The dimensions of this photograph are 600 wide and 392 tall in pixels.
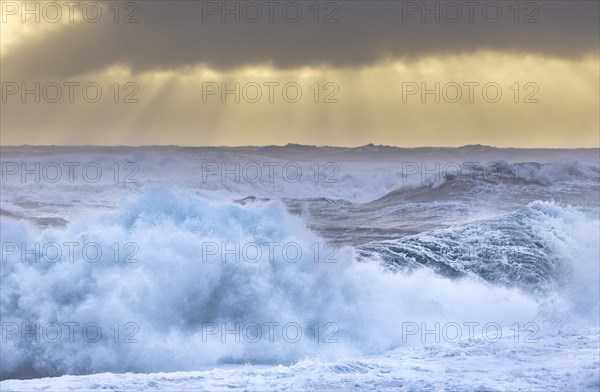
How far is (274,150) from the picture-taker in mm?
54094

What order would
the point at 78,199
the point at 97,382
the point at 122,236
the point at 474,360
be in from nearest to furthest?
the point at 97,382 → the point at 474,360 → the point at 122,236 → the point at 78,199

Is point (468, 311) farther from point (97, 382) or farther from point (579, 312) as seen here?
point (97, 382)

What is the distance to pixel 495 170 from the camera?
3609 cm

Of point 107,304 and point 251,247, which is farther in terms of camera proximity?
point 251,247

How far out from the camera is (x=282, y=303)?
1334cm

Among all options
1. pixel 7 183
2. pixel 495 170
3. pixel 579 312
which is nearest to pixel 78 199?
pixel 7 183

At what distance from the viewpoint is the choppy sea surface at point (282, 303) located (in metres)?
10.2

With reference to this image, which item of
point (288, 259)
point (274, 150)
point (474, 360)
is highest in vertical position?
point (274, 150)

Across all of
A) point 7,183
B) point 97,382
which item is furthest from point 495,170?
point 97,382

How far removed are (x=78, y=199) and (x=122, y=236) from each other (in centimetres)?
2100

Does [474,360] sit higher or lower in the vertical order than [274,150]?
lower

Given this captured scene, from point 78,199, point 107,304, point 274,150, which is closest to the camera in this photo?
point 107,304

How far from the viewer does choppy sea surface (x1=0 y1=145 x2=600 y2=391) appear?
1019 centimetres

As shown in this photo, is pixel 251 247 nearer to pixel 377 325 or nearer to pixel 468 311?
pixel 377 325
